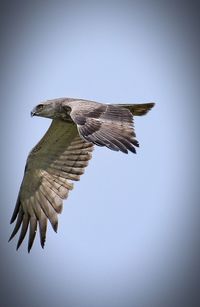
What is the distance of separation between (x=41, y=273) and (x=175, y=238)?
13.4 meters

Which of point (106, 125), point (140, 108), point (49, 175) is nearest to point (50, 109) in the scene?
point (140, 108)

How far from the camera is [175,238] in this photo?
58.8m

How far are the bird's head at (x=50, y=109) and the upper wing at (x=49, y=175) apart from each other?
628 mm

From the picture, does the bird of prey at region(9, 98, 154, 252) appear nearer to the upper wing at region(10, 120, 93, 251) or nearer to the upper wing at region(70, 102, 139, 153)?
the upper wing at region(10, 120, 93, 251)

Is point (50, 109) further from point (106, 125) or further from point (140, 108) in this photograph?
point (106, 125)

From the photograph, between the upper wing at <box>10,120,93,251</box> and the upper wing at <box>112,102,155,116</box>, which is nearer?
the upper wing at <box>112,102,155,116</box>

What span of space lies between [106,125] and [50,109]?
7.00ft

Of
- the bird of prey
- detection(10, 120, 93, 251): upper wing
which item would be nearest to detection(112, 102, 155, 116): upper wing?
the bird of prey

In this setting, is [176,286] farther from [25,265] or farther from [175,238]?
[175,238]

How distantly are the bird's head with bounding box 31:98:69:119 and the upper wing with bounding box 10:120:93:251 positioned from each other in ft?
2.06

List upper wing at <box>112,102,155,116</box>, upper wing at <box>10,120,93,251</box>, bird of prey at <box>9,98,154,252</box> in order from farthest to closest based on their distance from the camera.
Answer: upper wing at <box>10,120,93,251</box>
bird of prey at <box>9,98,154,252</box>
upper wing at <box>112,102,155,116</box>

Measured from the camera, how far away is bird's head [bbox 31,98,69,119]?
1262 centimetres

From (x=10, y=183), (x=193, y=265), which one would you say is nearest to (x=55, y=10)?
(x=10, y=183)

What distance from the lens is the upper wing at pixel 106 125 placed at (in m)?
10.1
